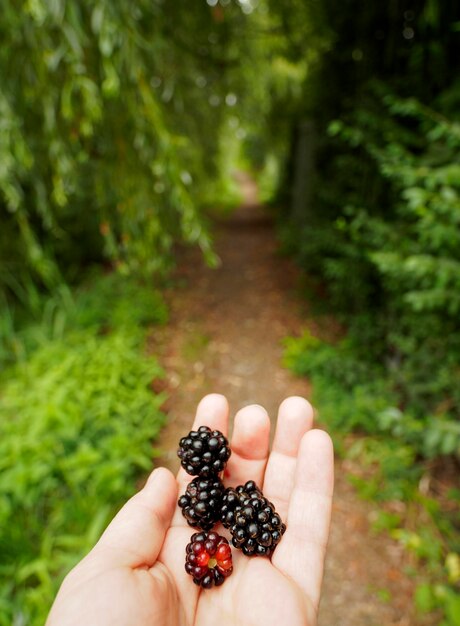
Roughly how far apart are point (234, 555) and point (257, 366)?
3.16 m

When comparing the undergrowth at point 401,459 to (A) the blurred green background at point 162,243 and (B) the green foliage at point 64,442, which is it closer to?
(A) the blurred green background at point 162,243

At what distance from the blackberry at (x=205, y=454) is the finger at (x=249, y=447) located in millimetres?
138

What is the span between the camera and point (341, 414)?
3.54m

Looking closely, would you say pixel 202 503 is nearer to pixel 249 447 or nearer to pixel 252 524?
pixel 252 524

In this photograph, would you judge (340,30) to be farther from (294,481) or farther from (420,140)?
(294,481)

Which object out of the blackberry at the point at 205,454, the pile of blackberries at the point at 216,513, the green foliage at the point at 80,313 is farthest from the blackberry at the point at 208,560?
the green foliage at the point at 80,313

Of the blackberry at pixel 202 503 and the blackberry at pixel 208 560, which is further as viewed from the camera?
the blackberry at pixel 202 503

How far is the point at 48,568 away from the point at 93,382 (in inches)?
58.0

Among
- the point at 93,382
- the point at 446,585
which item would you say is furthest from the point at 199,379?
the point at 446,585

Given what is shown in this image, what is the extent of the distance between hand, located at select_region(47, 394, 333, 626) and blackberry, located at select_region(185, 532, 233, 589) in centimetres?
6

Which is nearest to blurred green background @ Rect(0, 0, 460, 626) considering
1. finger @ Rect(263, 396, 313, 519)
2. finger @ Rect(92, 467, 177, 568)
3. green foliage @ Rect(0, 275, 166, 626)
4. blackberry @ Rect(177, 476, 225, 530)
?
green foliage @ Rect(0, 275, 166, 626)

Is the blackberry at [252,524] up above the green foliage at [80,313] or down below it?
above

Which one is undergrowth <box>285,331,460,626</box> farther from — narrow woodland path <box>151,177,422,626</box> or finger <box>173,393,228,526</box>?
finger <box>173,393,228,526</box>

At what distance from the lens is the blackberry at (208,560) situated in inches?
52.2
